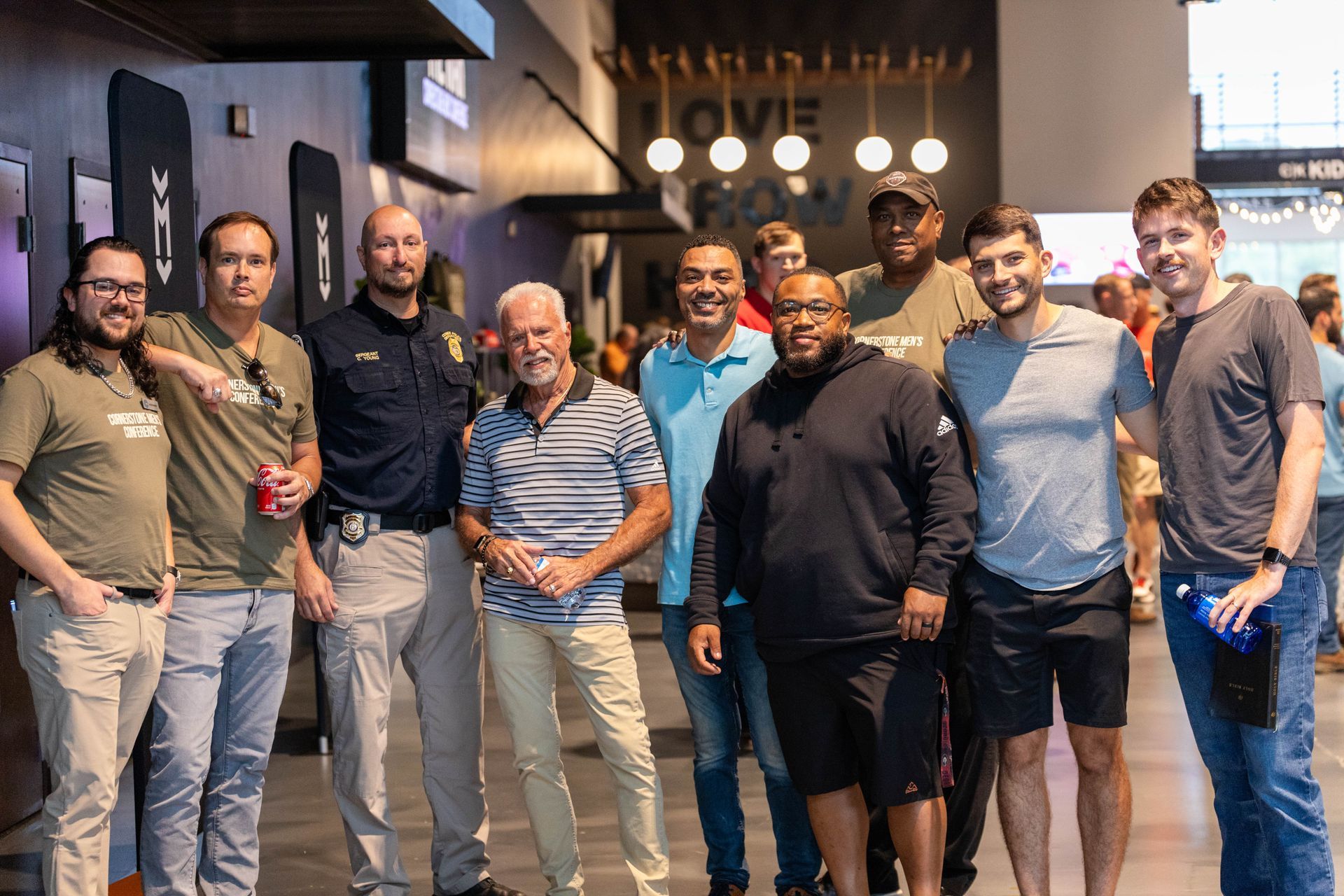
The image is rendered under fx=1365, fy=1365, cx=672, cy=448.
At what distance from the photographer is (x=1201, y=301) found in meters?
2.92

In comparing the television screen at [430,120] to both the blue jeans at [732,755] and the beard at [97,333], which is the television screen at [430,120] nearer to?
the beard at [97,333]

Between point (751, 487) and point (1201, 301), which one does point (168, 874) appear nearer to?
point (751, 487)

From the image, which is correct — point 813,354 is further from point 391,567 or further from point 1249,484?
point 391,567

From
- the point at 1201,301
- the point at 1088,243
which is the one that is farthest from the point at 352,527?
the point at 1088,243

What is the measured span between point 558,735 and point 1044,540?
1.22 meters

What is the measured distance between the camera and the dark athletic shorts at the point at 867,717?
292 centimetres

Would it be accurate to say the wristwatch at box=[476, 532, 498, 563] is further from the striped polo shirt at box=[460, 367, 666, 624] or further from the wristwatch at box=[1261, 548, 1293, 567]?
the wristwatch at box=[1261, 548, 1293, 567]

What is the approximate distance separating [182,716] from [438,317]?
1.22m

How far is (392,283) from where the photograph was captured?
345cm

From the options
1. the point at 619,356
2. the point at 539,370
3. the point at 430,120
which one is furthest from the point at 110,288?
the point at 619,356

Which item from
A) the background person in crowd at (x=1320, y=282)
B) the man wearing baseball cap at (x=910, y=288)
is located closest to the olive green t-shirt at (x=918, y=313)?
the man wearing baseball cap at (x=910, y=288)

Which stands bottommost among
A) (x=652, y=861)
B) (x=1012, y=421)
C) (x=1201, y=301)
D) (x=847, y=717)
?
(x=652, y=861)

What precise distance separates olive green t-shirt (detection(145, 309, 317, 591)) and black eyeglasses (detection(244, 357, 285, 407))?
0.01 meters

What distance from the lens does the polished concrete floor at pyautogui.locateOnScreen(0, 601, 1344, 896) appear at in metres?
3.69
